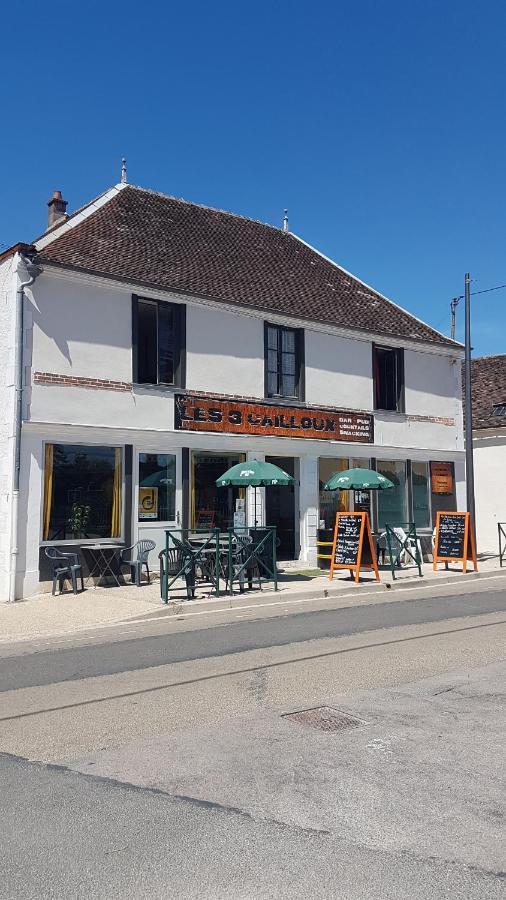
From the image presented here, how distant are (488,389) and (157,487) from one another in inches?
627

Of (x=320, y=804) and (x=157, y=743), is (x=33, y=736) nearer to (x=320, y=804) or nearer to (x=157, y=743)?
(x=157, y=743)

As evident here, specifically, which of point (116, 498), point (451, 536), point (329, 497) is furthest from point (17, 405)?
Result: point (451, 536)

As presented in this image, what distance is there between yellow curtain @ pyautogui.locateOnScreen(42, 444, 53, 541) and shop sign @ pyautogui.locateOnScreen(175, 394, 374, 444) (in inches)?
114

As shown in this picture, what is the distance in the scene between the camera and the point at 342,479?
16.5 metres

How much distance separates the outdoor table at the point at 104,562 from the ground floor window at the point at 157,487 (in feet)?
3.53

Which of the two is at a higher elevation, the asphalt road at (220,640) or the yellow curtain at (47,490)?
the yellow curtain at (47,490)

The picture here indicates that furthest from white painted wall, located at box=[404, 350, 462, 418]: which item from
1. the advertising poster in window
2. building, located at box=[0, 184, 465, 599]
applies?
the advertising poster in window

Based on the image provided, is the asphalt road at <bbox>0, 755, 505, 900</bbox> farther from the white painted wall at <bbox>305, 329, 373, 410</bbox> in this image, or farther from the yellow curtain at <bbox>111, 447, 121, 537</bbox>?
the white painted wall at <bbox>305, 329, 373, 410</bbox>

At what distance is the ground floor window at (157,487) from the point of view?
15.8 metres

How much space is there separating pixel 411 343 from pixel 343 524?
682cm

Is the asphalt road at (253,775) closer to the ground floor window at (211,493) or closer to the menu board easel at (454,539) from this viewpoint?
the ground floor window at (211,493)

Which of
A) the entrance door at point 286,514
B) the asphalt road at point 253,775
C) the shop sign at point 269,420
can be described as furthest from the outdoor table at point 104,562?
the asphalt road at point 253,775

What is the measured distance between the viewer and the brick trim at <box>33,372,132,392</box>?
14.4 m

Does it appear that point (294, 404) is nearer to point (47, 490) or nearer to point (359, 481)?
point (359, 481)
